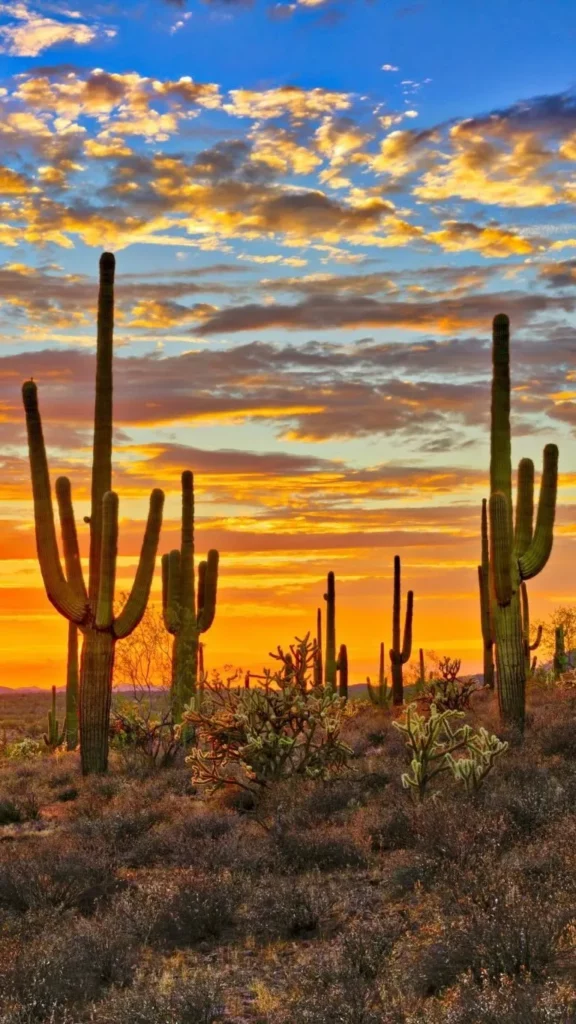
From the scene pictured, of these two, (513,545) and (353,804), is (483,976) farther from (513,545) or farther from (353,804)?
(513,545)

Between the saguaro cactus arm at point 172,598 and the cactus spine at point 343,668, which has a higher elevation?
the saguaro cactus arm at point 172,598

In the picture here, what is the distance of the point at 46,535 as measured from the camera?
19.6 meters

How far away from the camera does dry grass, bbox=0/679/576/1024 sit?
7.25m

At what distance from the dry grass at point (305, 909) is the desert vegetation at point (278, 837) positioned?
0.10ft

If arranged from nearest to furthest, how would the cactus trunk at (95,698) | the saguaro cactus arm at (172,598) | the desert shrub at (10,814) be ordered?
1. the desert shrub at (10,814)
2. the cactus trunk at (95,698)
3. the saguaro cactus arm at (172,598)

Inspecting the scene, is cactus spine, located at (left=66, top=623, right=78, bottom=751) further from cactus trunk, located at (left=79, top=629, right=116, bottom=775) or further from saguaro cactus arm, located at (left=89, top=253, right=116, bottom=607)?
saguaro cactus arm, located at (left=89, top=253, right=116, bottom=607)

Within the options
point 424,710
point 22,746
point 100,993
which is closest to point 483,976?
point 100,993

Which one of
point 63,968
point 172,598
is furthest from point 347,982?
point 172,598

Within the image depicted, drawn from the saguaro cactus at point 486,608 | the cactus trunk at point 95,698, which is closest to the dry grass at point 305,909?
the cactus trunk at point 95,698

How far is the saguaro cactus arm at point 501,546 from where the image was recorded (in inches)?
790

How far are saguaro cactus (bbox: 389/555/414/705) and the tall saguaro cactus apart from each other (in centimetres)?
1506

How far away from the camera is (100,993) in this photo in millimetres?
7953

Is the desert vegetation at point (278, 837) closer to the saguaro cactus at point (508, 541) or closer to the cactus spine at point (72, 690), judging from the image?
the saguaro cactus at point (508, 541)

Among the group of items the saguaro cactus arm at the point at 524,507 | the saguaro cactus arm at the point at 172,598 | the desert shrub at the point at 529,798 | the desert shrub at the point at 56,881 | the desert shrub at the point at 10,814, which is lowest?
the desert shrub at the point at 10,814
